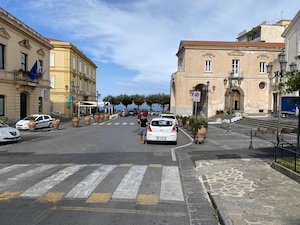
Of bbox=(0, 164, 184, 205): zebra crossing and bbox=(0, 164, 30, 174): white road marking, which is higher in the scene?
bbox=(0, 164, 184, 205): zebra crossing

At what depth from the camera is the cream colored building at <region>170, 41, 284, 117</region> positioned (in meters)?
43.2

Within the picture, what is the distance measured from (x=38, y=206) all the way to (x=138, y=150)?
749cm

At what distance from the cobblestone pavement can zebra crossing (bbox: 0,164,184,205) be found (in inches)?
36.3

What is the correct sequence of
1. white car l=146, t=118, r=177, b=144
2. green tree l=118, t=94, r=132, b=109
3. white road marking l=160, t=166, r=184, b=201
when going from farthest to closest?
green tree l=118, t=94, r=132, b=109
white car l=146, t=118, r=177, b=144
white road marking l=160, t=166, r=184, b=201

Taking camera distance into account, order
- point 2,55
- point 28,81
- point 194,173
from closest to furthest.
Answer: point 194,173
point 2,55
point 28,81

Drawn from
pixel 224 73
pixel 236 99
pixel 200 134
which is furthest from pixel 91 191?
pixel 236 99

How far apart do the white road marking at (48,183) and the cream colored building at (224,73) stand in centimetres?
3566

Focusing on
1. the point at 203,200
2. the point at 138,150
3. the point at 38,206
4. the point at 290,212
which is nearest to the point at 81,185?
the point at 38,206

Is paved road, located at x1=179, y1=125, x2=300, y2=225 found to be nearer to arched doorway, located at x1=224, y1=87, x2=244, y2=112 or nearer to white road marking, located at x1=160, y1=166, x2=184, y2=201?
white road marking, located at x1=160, y1=166, x2=184, y2=201

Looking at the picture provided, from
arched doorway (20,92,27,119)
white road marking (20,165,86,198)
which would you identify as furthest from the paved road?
arched doorway (20,92,27,119)

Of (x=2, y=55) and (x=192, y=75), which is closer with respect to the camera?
(x=2, y=55)

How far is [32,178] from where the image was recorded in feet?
24.0

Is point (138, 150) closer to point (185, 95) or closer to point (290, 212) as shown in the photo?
point (290, 212)

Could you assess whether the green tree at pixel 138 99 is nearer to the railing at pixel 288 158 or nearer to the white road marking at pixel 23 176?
the white road marking at pixel 23 176
